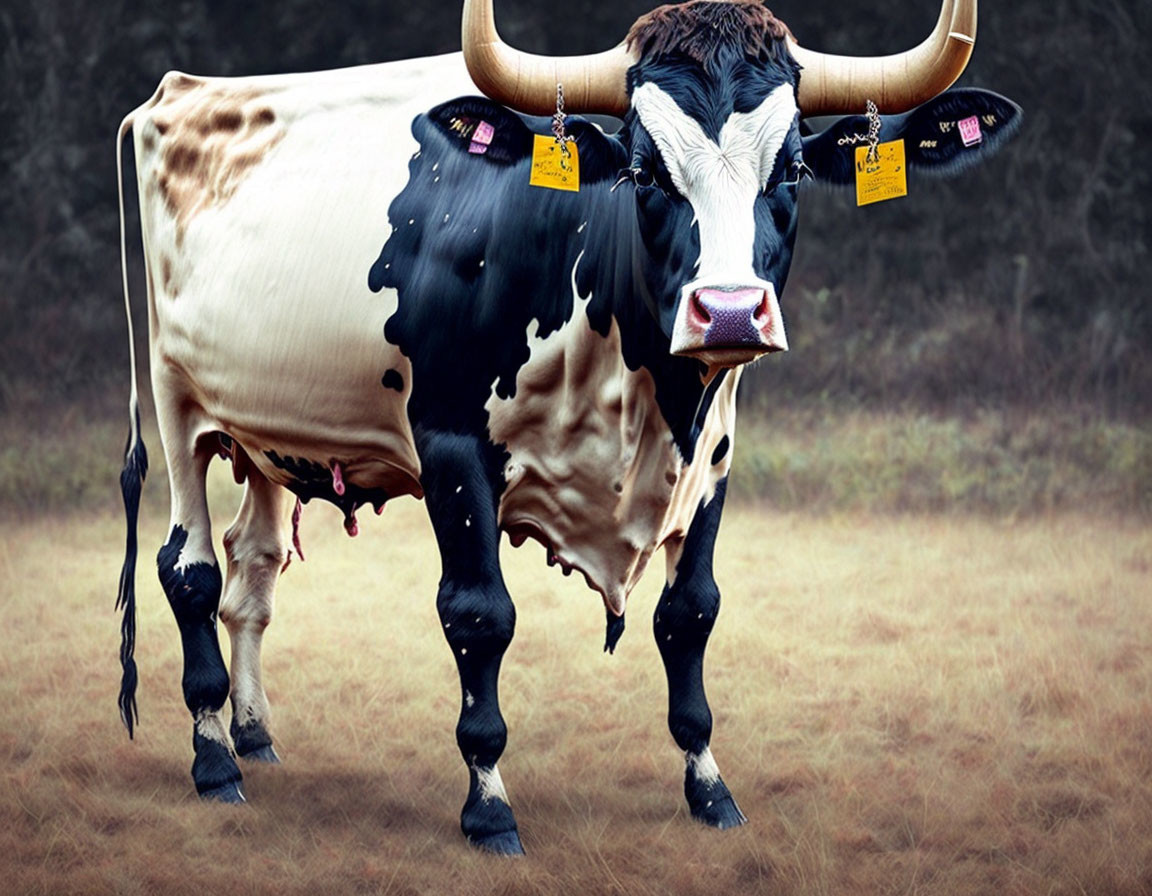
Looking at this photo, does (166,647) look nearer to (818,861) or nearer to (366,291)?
(366,291)

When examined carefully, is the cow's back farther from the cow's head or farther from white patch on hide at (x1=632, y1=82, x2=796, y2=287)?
white patch on hide at (x1=632, y1=82, x2=796, y2=287)

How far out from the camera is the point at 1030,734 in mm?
6672

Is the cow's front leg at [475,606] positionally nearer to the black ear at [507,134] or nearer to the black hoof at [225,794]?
the black ear at [507,134]

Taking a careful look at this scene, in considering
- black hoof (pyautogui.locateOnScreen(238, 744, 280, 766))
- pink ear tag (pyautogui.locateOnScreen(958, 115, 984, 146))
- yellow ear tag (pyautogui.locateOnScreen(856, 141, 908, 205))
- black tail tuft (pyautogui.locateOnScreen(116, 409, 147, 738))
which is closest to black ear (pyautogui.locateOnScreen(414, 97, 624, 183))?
yellow ear tag (pyautogui.locateOnScreen(856, 141, 908, 205))

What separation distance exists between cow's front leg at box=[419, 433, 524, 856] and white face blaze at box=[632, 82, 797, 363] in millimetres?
1094

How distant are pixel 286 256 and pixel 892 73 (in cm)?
221

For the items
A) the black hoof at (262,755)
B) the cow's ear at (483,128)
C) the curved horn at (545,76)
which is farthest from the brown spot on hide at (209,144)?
the black hoof at (262,755)

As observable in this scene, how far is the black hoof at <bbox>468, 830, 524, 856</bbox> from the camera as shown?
533 centimetres

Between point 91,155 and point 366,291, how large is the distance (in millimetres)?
8678

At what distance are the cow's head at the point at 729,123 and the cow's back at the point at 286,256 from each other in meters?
0.98

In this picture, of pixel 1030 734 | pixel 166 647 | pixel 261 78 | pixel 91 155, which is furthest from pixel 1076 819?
pixel 91 155

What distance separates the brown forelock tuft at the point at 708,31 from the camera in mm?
4828

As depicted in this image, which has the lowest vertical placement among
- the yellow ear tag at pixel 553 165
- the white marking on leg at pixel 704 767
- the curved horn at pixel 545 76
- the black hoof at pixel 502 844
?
the white marking on leg at pixel 704 767

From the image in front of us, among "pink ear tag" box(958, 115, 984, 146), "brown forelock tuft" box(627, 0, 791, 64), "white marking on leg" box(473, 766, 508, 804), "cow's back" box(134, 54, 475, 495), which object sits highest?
"brown forelock tuft" box(627, 0, 791, 64)
